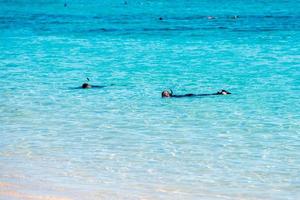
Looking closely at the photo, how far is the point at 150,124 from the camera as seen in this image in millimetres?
18984

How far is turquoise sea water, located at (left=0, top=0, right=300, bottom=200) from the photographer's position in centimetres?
1302

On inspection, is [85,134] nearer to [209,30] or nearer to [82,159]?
[82,159]

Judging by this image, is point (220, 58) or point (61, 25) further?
point (61, 25)

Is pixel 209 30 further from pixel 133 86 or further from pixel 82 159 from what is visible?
pixel 82 159

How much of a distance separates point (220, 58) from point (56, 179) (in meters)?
24.5

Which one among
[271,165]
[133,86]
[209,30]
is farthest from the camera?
[209,30]

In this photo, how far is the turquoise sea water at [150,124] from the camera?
13016mm

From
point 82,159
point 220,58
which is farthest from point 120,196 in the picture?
point 220,58

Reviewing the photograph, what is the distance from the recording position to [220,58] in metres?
37.0

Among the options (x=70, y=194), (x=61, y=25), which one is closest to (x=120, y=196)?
(x=70, y=194)

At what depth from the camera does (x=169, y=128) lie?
60.4 ft

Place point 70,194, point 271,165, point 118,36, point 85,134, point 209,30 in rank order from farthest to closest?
point 209,30 < point 118,36 < point 85,134 < point 271,165 < point 70,194

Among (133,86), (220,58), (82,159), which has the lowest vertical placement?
(82,159)

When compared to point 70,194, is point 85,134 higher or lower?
higher
